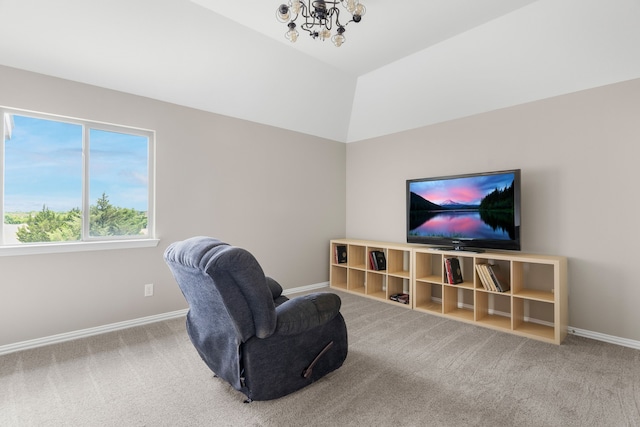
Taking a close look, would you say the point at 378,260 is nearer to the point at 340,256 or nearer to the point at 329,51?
the point at 340,256

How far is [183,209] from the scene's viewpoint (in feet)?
11.6

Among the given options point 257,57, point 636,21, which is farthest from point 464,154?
point 257,57

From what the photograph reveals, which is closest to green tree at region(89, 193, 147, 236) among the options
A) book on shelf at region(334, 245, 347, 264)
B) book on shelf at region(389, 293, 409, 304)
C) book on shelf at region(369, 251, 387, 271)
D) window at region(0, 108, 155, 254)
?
window at region(0, 108, 155, 254)

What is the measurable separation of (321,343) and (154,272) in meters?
2.17

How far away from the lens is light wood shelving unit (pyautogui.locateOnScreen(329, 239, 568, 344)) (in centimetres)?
292

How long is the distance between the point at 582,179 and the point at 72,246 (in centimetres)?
474

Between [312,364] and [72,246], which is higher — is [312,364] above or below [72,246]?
below

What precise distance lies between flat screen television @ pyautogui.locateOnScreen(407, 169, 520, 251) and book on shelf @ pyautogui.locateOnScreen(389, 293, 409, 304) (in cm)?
71

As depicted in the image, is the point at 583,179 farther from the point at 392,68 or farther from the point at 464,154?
the point at 392,68

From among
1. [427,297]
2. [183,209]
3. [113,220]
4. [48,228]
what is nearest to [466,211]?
[427,297]

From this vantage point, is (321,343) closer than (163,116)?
Yes

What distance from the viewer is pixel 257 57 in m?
3.38

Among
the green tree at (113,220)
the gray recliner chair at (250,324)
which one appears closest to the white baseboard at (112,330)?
the green tree at (113,220)

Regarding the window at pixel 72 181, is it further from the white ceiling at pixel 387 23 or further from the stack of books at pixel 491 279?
the stack of books at pixel 491 279
